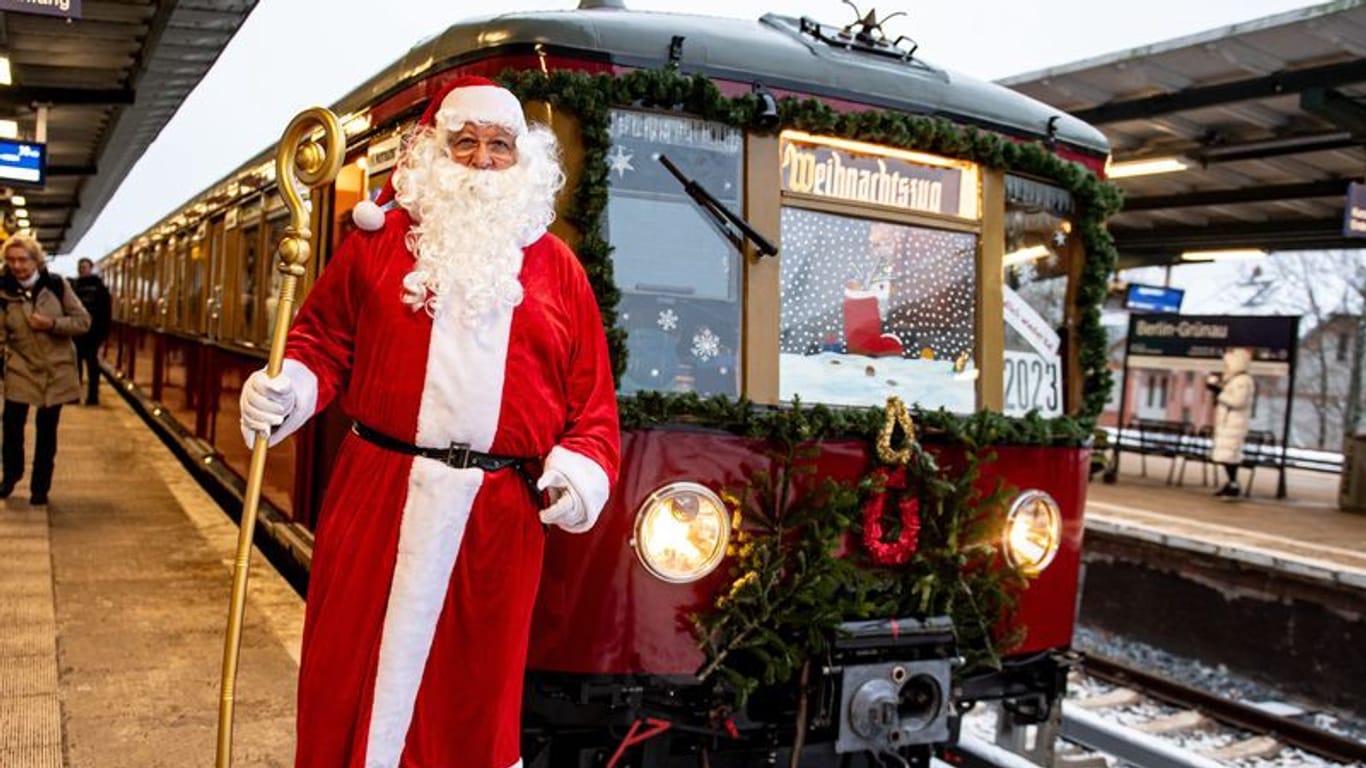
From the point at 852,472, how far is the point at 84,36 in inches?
393

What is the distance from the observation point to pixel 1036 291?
13.7 feet

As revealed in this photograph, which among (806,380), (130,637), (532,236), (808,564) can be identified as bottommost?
(130,637)

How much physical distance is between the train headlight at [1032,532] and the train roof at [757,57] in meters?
1.29

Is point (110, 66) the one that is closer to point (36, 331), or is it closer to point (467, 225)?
point (36, 331)

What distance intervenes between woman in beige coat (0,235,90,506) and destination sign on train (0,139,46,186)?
21.2 feet

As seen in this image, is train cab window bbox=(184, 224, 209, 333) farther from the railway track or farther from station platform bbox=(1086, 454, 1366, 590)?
station platform bbox=(1086, 454, 1366, 590)

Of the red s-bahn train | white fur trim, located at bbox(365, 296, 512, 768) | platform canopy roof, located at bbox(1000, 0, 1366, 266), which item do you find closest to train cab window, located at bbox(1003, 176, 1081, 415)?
the red s-bahn train

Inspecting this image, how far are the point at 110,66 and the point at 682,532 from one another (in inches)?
433

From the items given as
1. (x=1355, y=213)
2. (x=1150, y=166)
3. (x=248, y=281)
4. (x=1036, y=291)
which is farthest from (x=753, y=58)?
(x=1150, y=166)

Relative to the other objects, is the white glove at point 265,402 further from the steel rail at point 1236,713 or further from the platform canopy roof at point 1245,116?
the platform canopy roof at point 1245,116

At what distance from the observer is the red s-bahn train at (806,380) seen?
10.7 feet

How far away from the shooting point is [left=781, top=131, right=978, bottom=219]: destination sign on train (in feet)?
11.8

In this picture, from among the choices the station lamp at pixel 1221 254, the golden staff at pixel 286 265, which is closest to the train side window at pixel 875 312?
the golden staff at pixel 286 265

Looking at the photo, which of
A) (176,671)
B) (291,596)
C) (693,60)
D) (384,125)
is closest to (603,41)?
(693,60)
